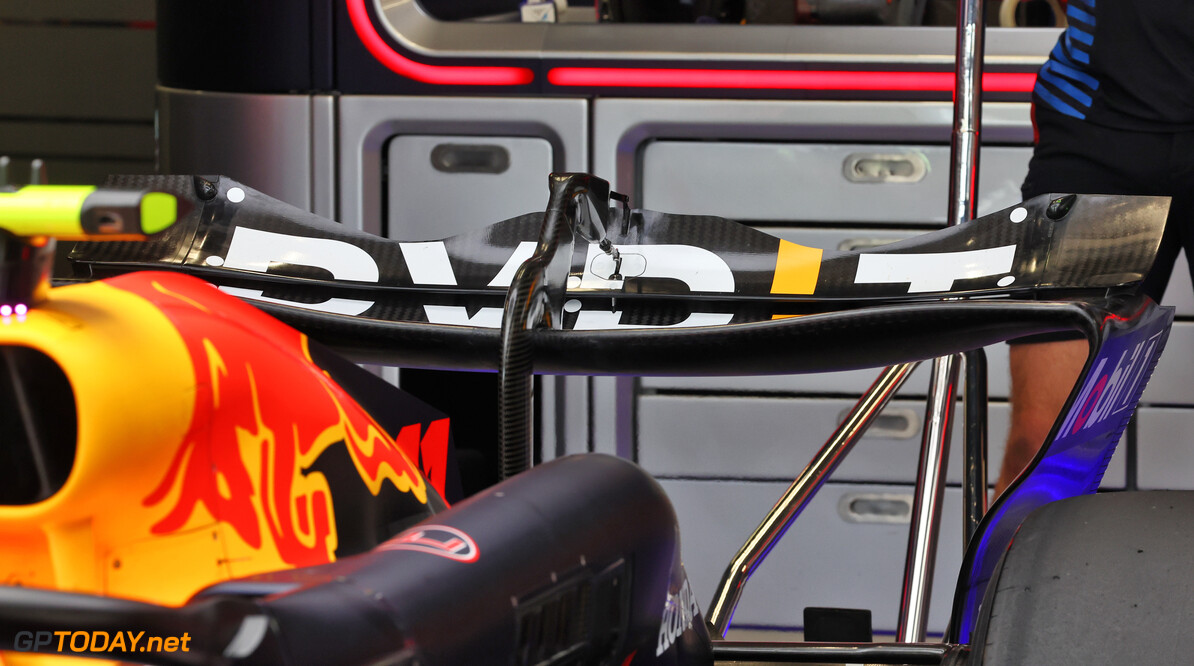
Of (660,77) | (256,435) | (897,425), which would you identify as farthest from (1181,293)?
(256,435)

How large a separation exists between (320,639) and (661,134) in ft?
5.23

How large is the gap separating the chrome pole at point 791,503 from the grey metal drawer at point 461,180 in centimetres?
96

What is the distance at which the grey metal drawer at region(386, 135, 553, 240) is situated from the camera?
1.86 meters

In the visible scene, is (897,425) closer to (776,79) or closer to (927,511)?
(776,79)

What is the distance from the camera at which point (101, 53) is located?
4.35m

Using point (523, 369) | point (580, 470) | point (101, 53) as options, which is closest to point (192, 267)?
point (523, 369)

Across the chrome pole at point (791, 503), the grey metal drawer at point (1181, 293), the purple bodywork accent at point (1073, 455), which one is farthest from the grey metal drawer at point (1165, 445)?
the purple bodywork accent at point (1073, 455)

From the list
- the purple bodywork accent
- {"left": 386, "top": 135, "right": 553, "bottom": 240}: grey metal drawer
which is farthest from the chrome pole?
{"left": 386, "top": 135, "right": 553, "bottom": 240}: grey metal drawer

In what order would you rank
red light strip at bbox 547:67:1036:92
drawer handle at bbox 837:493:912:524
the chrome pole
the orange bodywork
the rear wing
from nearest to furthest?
the orange bodywork < the rear wing < the chrome pole < red light strip at bbox 547:67:1036:92 < drawer handle at bbox 837:493:912:524

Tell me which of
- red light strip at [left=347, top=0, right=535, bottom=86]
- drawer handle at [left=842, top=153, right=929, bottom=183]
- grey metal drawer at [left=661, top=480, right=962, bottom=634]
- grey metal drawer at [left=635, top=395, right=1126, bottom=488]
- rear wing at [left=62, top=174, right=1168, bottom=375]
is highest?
red light strip at [left=347, top=0, right=535, bottom=86]

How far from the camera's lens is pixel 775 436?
190 centimetres

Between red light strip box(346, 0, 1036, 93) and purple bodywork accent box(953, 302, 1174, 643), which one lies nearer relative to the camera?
purple bodywork accent box(953, 302, 1174, 643)

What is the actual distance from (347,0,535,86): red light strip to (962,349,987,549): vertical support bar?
105cm

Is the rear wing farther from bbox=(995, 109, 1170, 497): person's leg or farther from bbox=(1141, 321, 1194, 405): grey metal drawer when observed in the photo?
bbox=(1141, 321, 1194, 405): grey metal drawer
